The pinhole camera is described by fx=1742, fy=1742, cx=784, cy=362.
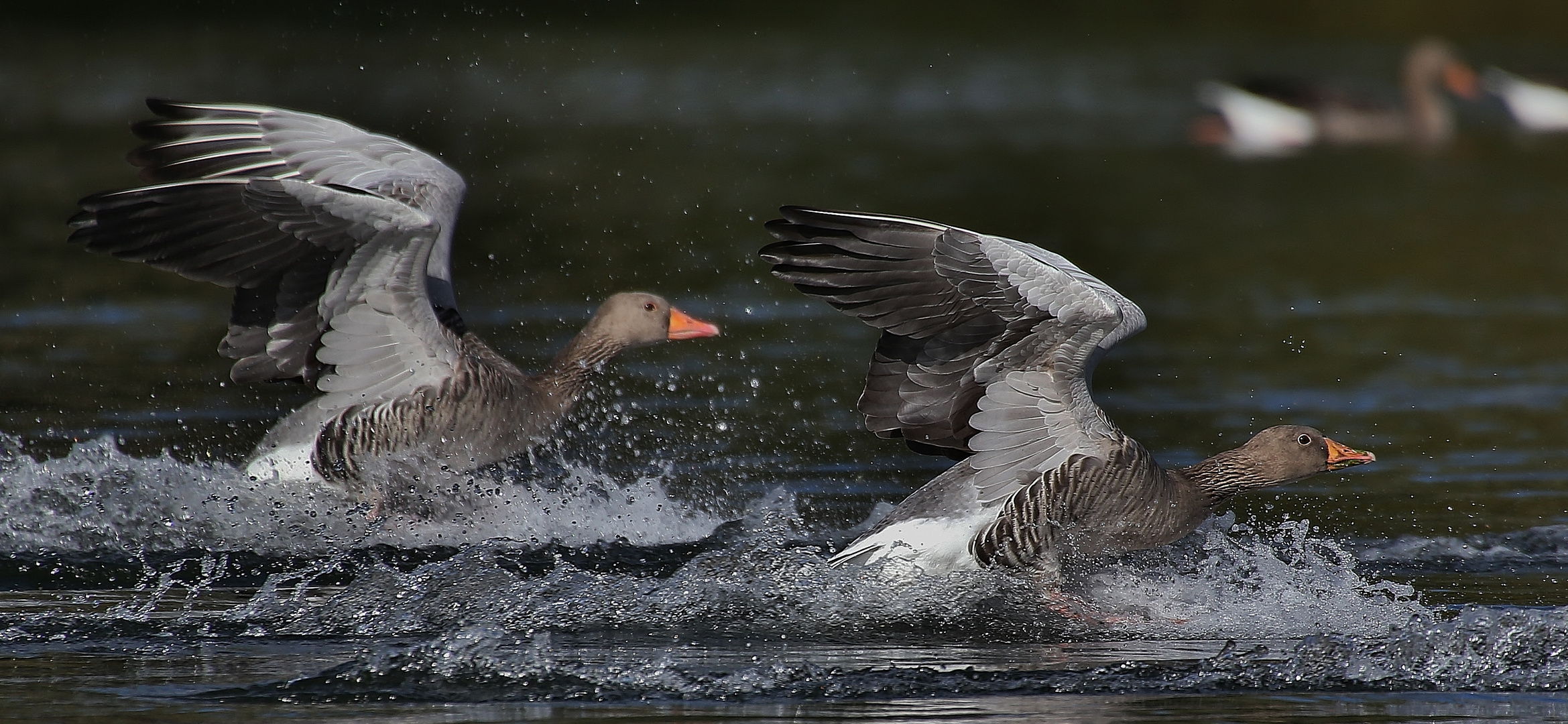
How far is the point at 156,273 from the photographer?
52.5ft

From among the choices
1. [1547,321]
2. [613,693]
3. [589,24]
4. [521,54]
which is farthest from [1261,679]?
[589,24]

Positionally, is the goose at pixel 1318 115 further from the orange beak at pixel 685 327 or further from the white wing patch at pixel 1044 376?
the white wing patch at pixel 1044 376

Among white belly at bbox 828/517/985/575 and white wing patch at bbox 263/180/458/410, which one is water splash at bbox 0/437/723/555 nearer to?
white wing patch at bbox 263/180/458/410

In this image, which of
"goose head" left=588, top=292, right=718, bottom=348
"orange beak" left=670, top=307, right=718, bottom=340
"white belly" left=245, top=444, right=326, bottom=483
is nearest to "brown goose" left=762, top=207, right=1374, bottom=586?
"orange beak" left=670, top=307, right=718, bottom=340

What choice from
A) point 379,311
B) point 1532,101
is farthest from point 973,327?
point 1532,101

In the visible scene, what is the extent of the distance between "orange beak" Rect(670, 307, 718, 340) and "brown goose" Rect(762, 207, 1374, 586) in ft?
5.68

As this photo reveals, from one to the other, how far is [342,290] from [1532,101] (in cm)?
2398

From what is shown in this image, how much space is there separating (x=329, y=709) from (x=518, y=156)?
64.8 ft

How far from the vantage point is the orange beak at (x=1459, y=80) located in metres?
27.9

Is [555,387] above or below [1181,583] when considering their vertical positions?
above

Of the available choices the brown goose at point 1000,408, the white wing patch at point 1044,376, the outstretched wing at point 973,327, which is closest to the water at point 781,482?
the brown goose at point 1000,408

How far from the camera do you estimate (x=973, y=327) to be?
7.35 meters

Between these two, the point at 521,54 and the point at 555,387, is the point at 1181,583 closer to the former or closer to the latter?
the point at 555,387

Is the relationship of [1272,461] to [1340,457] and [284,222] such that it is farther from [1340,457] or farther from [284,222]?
[284,222]
